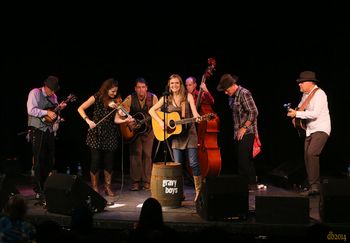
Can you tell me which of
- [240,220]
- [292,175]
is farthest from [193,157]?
[292,175]

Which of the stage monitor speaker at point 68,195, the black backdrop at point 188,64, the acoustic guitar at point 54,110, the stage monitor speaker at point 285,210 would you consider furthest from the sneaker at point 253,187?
the acoustic guitar at point 54,110

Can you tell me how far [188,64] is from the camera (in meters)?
11.3

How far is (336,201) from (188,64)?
530 cm

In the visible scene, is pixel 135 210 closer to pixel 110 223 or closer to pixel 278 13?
pixel 110 223

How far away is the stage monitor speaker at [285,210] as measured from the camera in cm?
666

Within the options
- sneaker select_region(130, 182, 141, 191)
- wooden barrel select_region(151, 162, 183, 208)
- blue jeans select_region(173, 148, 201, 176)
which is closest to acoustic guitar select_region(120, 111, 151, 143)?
sneaker select_region(130, 182, 141, 191)

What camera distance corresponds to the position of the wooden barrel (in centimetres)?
779

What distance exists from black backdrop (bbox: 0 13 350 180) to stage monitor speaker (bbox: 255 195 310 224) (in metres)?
4.66

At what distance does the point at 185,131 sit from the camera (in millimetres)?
8195

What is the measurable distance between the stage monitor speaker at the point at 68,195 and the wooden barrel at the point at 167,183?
76 cm

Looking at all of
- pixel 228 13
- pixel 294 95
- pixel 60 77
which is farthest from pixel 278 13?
pixel 60 77

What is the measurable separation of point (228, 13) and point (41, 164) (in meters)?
4.66

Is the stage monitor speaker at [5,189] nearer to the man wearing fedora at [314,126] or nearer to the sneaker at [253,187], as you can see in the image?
the sneaker at [253,187]

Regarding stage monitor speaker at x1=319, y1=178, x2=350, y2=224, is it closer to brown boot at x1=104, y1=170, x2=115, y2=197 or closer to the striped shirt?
the striped shirt
